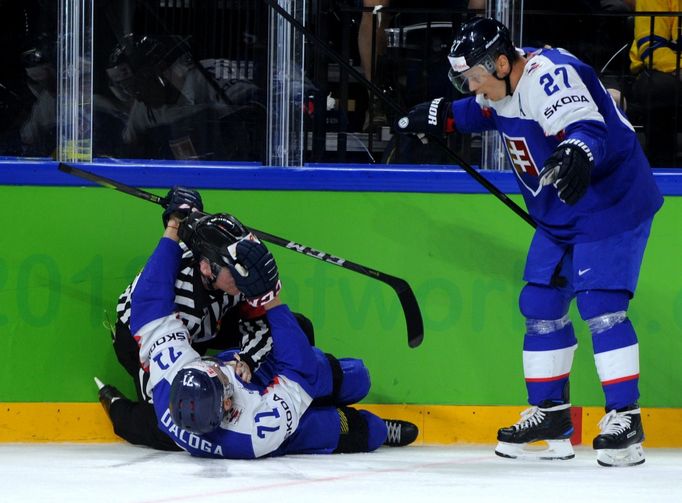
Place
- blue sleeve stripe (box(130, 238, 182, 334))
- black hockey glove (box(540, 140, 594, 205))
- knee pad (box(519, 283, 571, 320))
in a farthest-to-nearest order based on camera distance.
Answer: blue sleeve stripe (box(130, 238, 182, 334)), knee pad (box(519, 283, 571, 320)), black hockey glove (box(540, 140, 594, 205))

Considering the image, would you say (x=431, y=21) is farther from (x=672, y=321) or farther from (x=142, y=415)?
(x=142, y=415)

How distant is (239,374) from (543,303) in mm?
877

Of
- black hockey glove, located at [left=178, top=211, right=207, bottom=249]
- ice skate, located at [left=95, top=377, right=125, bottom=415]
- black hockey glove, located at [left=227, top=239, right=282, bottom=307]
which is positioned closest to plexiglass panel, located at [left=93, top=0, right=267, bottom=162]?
black hockey glove, located at [left=178, top=211, right=207, bottom=249]

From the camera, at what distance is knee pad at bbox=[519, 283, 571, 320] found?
3738 millimetres

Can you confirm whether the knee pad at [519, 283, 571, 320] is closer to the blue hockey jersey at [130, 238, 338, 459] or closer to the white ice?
the white ice

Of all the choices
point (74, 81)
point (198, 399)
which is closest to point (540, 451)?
point (198, 399)

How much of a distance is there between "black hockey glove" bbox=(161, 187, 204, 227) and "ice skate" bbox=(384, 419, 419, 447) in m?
0.90

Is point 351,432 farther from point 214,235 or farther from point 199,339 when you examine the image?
point 214,235

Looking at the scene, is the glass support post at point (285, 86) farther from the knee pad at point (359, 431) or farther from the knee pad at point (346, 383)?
the knee pad at point (359, 431)

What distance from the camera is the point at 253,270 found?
3.77 metres

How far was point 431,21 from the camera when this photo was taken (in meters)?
4.40

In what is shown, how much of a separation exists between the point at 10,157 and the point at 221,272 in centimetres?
91

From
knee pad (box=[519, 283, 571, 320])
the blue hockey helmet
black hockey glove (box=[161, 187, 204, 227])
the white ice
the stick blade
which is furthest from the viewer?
the stick blade

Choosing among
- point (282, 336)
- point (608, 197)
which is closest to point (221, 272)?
point (282, 336)
